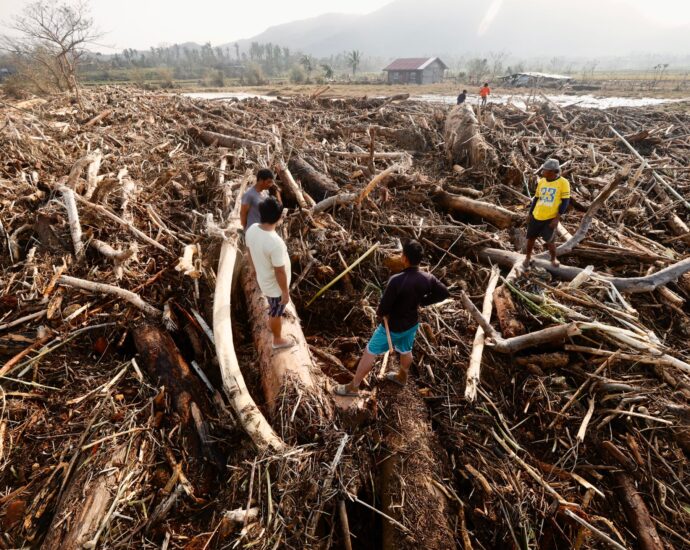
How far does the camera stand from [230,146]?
29.6 feet

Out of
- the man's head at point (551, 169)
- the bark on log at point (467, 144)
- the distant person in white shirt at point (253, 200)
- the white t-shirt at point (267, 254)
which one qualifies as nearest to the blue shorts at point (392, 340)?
the white t-shirt at point (267, 254)

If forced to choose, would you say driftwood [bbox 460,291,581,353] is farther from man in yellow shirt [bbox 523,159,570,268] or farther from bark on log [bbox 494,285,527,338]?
man in yellow shirt [bbox 523,159,570,268]

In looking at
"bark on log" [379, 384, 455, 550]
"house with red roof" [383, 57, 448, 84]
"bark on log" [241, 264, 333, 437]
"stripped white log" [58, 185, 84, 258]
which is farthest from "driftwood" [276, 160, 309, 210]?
"house with red roof" [383, 57, 448, 84]

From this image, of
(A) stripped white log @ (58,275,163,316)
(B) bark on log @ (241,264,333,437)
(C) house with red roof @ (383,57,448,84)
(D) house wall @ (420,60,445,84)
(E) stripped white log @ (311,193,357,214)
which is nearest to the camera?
(B) bark on log @ (241,264,333,437)

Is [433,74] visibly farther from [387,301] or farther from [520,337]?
[387,301]

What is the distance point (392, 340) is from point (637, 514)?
224 cm

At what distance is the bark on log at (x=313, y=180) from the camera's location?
20.7 feet

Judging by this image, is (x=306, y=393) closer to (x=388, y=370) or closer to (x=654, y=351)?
(x=388, y=370)

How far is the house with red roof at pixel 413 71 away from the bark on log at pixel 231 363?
5432 centimetres

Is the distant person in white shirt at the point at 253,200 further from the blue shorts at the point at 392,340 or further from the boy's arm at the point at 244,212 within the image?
the blue shorts at the point at 392,340

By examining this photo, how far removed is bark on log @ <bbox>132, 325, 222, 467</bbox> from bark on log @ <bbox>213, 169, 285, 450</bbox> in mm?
426

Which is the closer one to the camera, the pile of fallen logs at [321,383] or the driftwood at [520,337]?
the pile of fallen logs at [321,383]

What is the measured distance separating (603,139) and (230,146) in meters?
10.6

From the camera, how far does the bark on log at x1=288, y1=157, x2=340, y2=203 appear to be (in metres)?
6.31
